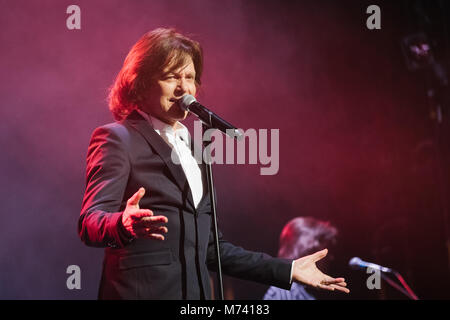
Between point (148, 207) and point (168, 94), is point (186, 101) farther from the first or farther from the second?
point (148, 207)

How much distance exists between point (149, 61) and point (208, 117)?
0.41m

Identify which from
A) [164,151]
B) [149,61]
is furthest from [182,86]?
[164,151]

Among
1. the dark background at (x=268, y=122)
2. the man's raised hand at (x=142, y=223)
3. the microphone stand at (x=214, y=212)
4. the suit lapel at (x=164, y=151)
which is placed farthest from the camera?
the dark background at (x=268, y=122)

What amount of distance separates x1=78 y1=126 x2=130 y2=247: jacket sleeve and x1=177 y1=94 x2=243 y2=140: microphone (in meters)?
0.25

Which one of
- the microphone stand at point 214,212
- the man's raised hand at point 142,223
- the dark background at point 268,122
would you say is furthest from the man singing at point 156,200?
the dark background at point 268,122

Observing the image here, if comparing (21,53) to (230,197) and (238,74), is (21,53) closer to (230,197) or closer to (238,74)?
(238,74)

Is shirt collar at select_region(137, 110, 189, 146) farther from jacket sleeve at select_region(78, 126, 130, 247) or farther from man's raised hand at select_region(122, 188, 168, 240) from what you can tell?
man's raised hand at select_region(122, 188, 168, 240)

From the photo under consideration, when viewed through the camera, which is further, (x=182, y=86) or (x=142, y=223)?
(x=182, y=86)

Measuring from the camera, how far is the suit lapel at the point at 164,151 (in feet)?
4.52

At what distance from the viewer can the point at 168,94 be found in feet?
5.01

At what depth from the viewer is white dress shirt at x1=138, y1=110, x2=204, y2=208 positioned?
4.80ft

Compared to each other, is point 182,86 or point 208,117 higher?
point 182,86

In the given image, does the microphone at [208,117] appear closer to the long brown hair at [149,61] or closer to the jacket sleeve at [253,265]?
the long brown hair at [149,61]

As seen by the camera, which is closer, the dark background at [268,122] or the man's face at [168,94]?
the man's face at [168,94]
